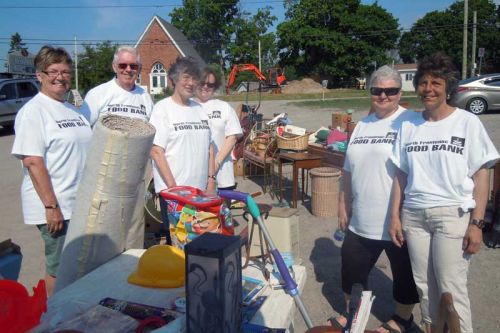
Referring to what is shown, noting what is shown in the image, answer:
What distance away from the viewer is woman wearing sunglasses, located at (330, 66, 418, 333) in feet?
9.29

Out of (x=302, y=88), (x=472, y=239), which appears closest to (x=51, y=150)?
(x=472, y=239)

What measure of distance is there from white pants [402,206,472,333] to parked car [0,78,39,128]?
16362 mm

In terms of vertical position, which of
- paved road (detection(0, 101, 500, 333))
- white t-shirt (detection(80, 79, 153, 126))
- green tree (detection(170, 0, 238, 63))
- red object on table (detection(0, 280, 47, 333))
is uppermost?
green tree (detection(170, 0, 238, 63))

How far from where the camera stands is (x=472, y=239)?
2432 mm

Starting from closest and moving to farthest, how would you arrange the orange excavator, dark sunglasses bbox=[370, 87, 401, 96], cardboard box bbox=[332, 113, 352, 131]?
dark sunglasses bbox=[370, 87, 401, 96] → cardboard box bbox=[332, 113, 352, 131] → the orange excavator

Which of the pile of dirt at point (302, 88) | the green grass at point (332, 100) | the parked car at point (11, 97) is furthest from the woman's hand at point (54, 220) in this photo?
the pile of dirt at point (302, 88)

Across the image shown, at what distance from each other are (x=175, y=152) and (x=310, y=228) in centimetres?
300

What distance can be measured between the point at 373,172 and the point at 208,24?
6235 cm

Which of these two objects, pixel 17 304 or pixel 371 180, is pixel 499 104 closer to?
pixel 371 180

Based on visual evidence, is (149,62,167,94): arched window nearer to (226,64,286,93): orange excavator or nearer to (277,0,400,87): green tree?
(277,0,400,87): green tree

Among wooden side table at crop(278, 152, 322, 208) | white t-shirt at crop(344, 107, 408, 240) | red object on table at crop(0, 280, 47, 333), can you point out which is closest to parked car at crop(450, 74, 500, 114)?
wooden side table at crop(278, 152, 322, 208)

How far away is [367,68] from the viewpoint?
55.2 m

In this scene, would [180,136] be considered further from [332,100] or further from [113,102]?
[332,100]

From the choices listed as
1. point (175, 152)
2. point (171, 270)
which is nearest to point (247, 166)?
point (175, 152)
